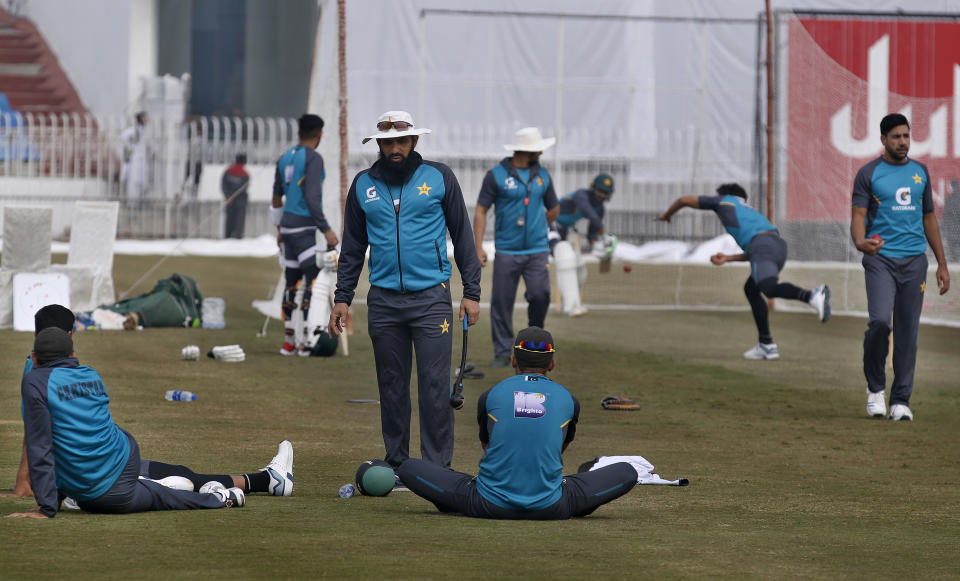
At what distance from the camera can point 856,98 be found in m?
22.7

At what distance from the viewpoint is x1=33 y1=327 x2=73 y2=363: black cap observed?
23.5 ft

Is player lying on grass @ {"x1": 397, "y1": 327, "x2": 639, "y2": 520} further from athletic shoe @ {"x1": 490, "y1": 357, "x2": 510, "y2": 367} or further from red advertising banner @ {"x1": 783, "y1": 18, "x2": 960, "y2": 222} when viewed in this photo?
red advertising banner @ {"x1": 783, "y1": 18, "x2": 960, "y2": 222}

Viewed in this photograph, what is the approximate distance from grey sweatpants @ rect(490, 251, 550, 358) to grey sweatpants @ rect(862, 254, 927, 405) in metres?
3.81

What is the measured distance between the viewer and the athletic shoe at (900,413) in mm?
11961

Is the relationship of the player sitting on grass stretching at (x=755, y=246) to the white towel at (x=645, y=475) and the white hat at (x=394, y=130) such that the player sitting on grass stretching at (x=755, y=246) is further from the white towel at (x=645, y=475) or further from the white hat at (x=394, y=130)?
the white hat at (x=394, y=130)

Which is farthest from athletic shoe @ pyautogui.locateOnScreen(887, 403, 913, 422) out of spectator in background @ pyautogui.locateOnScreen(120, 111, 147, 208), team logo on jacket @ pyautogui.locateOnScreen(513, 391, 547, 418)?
spectator in background @ pyautogui.locateOnScreen(120, 111, 147, 208)

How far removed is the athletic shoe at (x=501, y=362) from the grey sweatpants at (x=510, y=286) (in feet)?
Result: 0.28

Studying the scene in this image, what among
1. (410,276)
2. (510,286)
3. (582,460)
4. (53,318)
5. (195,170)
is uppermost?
(195,170)

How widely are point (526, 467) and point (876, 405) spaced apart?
5650 millimetres

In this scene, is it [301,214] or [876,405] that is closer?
[876,405]

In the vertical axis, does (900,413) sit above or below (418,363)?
below

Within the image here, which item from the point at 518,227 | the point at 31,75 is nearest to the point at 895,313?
the point at 518,227

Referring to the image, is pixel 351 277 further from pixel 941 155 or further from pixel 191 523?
pixel 941 155

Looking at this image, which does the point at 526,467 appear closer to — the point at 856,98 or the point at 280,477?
the point at 280,477
